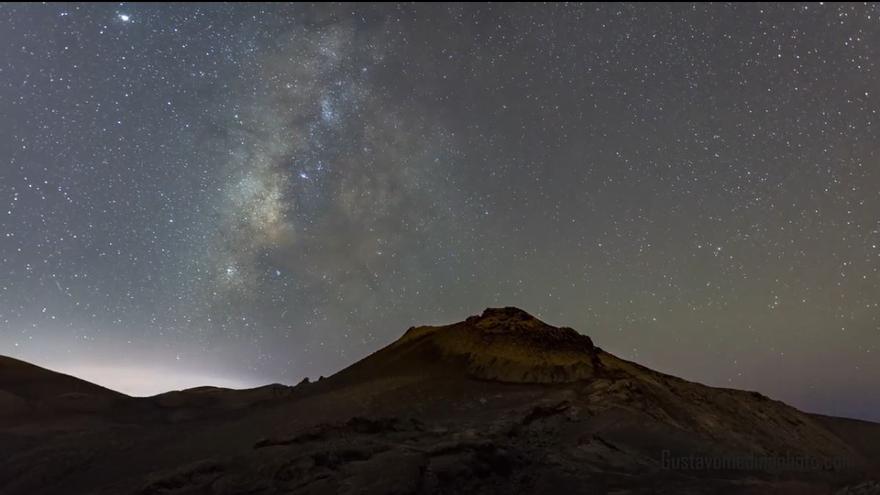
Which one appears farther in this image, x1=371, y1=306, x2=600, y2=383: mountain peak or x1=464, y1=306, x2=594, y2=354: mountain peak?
x1=464, y1=306, x2=594, y2=354: mountain peak

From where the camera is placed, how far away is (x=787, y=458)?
67.8 feet

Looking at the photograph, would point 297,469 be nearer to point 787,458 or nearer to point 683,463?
point 683,463

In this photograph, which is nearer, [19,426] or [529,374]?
[19,426]

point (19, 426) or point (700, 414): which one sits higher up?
point (700, 414)

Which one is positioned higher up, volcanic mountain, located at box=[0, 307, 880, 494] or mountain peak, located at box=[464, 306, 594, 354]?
mountain peak, located at box=[464, 306, 594, 354]

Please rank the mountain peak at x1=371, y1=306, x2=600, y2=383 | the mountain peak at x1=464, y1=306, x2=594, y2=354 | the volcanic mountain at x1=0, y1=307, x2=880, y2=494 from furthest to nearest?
the mountain peak at x1=464, y1=306, x2=594, y2=354
the mountain peak at x1=371, y1=306, x2=600, y2=383
the volcanic mountain at x1=0, y1=307, x2=880, y2=494

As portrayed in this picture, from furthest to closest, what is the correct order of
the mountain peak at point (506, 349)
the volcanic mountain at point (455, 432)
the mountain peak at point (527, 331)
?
the mountain peak at point (527, 331)
the mountain peak at point (506, 349)
the volcanic mountain at point (455, 432)

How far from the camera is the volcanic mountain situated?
1545 cm

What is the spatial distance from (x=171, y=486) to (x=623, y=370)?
18.8m

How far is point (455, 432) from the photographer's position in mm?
18172

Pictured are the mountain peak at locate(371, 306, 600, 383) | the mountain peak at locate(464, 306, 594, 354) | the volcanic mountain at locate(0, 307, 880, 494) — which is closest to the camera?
the volcanic mountain at locate(0, 307, 880, 494)

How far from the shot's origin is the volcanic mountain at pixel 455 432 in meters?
15.5

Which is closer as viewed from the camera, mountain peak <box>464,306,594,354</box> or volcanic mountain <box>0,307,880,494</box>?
volcanic mountain <box>0,307,880,494</box>

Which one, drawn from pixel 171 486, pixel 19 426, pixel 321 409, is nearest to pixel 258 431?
pixel 321 409
